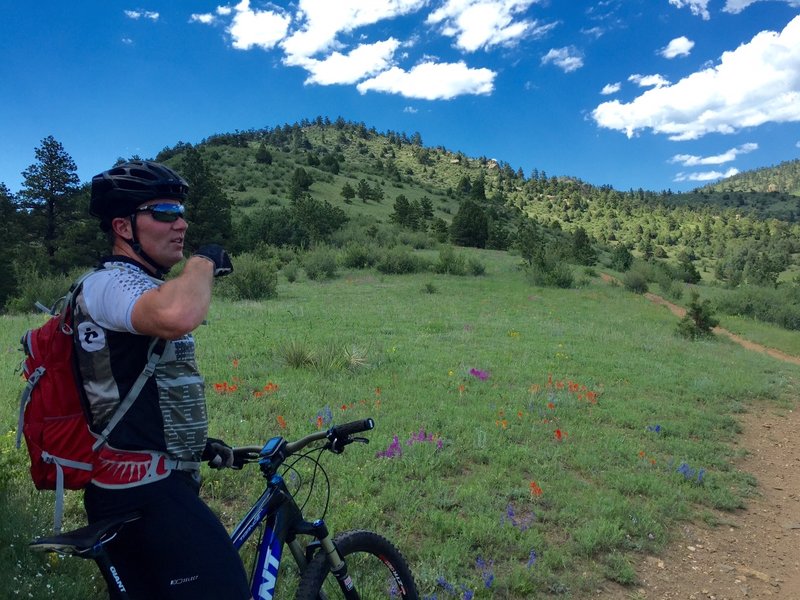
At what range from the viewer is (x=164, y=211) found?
78.3 inches

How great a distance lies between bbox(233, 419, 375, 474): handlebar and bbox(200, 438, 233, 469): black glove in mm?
69

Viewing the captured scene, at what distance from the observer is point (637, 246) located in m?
74.5

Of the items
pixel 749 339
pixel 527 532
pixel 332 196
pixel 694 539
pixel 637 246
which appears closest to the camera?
pixel 527 532

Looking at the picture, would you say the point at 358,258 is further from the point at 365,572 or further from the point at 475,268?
the point at 365,572

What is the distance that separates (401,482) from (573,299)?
1936 centimetres

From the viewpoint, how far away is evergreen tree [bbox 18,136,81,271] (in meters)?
32.4

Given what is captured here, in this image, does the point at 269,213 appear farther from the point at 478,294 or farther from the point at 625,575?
the point at 625,575

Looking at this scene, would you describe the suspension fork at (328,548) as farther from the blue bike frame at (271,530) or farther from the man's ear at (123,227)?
the man's ear at (123,227)

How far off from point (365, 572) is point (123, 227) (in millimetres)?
2675

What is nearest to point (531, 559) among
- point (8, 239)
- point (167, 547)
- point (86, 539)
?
point (167, 547)

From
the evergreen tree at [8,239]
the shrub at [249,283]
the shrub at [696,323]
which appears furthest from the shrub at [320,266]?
the shrub at [696,323]

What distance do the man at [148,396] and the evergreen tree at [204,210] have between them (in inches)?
1244

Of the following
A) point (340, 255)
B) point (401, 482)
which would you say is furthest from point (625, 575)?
point (340, 255)

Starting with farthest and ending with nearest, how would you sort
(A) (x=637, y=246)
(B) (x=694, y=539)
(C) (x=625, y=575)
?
(A) (x=637, y=246)
(B) (x=694, y=539)
(C) (x=625, y=575)
